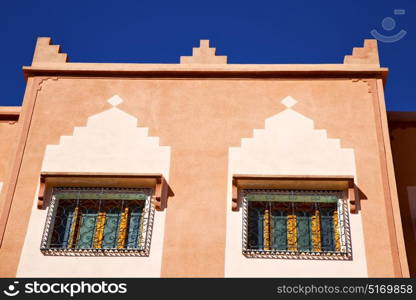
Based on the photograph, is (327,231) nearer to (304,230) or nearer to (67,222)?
(304,230)

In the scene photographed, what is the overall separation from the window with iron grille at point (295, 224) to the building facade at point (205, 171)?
0.02 m

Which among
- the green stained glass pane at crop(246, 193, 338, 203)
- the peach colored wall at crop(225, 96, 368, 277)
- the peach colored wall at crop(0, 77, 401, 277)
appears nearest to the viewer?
the peach colored wall at crop(225, 96, 368, 277)

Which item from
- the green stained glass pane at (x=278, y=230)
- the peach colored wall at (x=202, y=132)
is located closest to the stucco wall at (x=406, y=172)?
the peach colored wall at (x=202, y=132)

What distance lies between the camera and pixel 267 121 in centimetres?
1066

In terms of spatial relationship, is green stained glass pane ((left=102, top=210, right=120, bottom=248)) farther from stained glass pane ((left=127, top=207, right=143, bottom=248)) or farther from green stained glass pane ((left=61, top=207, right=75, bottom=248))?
green stained glass pane ((left=61, top=207, right=75, bottom=248))

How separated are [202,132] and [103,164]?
1.54 meters

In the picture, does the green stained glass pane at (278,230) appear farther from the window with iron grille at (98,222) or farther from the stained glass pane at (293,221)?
the window with iron grille at (98,222)

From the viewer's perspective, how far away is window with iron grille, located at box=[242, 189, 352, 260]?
9.43 meters

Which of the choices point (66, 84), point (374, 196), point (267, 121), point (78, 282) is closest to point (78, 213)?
point (78, 282)

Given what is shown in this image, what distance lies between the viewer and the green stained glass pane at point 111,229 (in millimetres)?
9734

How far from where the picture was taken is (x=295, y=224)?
984 cm

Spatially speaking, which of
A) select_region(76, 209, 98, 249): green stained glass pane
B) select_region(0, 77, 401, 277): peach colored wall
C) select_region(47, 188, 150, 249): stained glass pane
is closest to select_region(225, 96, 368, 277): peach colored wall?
select_region(0, 77, 401, 277): peach colored wall

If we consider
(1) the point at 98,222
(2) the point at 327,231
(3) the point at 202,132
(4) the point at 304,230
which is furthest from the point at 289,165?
(1) the point at 98,222

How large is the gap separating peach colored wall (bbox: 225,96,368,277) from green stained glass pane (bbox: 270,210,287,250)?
33 cm
